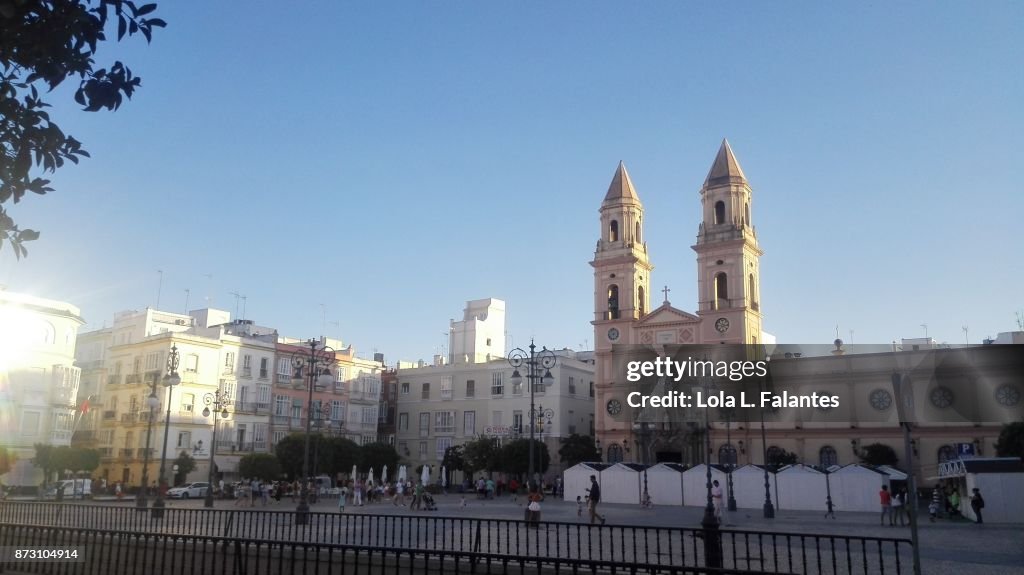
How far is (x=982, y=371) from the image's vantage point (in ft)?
161

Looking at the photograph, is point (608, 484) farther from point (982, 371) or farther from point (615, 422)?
point (982, 371)

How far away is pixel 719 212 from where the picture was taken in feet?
201

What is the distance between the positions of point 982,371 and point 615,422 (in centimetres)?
2410

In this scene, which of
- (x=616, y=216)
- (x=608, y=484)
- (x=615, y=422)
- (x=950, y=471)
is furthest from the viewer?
(x=616, y=216)

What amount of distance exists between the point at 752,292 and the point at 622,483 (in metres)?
25.7

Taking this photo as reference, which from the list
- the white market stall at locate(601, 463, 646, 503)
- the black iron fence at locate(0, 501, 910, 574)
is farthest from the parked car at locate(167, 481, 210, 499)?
the black iron fence at locate(0, 501, 910, 574)

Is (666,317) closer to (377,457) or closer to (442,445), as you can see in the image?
(442,445)

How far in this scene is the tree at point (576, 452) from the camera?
2312 inches

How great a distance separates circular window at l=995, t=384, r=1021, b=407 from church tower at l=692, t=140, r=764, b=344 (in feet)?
51.1

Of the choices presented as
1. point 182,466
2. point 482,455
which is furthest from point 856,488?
point 182,466

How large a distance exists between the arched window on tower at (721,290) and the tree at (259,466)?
107 ft

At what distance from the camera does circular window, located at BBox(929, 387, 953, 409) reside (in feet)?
163

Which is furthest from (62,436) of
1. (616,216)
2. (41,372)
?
(616,216)

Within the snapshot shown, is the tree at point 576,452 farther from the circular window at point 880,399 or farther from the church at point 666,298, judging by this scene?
the circular window at point 880,399
